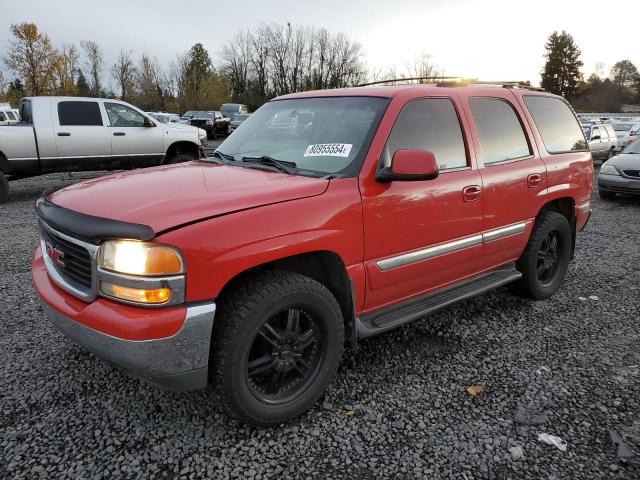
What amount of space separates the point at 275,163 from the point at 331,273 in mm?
838

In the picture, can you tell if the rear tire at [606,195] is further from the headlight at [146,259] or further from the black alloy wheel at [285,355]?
the headlight at [146,259]

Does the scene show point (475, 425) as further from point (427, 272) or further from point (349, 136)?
point (349, 136)

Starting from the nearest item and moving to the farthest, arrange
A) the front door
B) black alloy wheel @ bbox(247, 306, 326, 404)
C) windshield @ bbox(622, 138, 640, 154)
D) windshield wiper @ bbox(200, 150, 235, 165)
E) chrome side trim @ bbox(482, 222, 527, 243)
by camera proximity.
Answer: black alloy wheel @ bbox(247, 306, 326, 404), the front door, windshield wiper @ bbox(200, 150, 235, 165), chrome side trim @ bbox(482, 222, 527, 243), windshield @ bbox(622, 138, 640, 154)

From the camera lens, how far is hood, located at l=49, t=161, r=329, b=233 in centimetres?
223

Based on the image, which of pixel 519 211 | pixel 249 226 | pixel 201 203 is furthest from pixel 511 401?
A: pixel 201 203

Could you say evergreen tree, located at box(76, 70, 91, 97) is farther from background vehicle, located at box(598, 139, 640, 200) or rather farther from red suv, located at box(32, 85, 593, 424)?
red suv, located at box(32, 85, 593, 424)

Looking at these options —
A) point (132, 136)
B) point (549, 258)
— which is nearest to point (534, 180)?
point (549, 258)

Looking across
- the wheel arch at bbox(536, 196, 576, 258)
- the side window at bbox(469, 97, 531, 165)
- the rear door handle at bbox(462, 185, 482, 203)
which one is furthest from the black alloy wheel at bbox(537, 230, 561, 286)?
the rear door handle at bbox(462, 185, 482, 203)

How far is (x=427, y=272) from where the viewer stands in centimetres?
319

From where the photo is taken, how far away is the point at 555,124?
4.38m

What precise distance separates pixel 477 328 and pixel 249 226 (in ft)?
7.76

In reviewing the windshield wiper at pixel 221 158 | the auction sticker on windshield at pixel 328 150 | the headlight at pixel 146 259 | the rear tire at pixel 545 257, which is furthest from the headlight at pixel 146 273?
the rear tire at pixel 545 257

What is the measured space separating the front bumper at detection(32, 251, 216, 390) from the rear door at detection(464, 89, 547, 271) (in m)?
2.27

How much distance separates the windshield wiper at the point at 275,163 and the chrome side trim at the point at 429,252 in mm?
796
